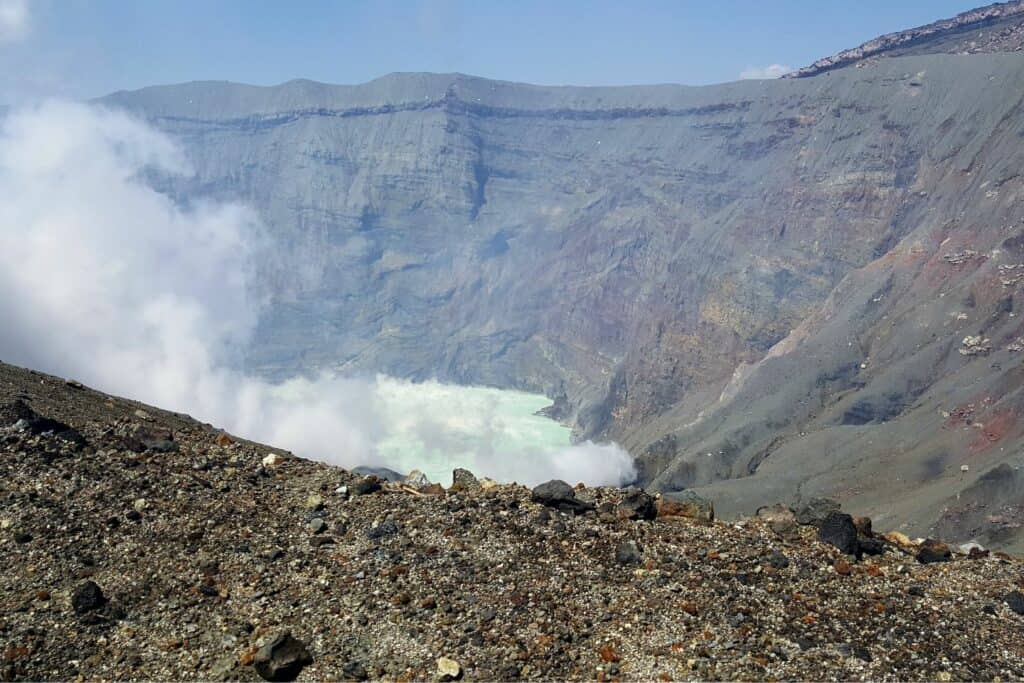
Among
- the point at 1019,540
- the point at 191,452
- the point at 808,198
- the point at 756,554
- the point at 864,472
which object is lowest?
the point at 756,554

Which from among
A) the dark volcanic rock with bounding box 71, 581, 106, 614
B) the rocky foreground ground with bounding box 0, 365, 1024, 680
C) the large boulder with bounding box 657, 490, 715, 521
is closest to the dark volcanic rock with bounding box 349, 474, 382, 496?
the rocky foreground ground with bounding box 0, 365, 1024, 680

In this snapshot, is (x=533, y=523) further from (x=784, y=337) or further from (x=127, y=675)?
(x=784, y=337)

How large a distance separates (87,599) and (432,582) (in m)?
4.91

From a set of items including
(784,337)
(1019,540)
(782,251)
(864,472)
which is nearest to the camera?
(1019,540)

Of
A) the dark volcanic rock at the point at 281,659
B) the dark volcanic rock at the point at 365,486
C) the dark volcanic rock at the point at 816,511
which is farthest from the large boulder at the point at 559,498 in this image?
the dark volcanic rock at the point at 281,659

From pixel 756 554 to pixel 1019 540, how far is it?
51111mm

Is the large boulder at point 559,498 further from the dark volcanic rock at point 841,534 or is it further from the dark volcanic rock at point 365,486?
the dark volcanic rock at point 841,534

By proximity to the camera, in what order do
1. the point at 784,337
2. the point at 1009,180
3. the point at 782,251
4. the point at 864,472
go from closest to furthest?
→ the point at 864,472 < the point at 1009,180 < the point at 784,337 < the point at 782,251

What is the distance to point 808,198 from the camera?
7510 inches

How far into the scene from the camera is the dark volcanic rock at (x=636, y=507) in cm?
1819

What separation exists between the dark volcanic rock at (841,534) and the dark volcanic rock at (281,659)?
362 inches

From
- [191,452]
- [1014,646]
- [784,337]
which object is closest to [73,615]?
[191,452]

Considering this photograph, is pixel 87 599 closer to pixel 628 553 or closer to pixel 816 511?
pixel 628 553

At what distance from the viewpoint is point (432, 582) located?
15.2 metres
